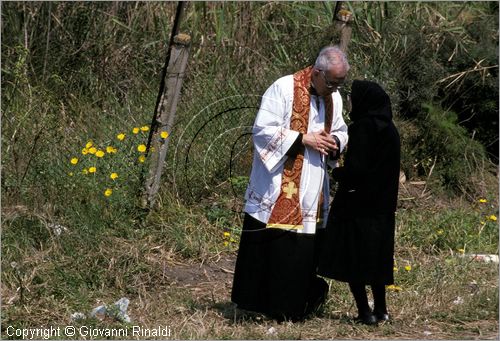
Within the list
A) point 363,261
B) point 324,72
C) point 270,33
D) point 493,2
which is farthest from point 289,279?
point 493,2

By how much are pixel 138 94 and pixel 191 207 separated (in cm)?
190

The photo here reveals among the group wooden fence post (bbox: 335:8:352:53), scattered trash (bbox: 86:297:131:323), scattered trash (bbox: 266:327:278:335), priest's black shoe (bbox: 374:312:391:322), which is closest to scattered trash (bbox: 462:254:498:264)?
priest's black shoe (bbox: 374:312:391:322)

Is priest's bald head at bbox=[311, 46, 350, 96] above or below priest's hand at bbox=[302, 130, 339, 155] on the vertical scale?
above

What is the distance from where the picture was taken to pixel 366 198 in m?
6.30

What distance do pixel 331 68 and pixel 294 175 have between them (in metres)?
0.71

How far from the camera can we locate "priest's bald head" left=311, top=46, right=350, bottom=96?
621 centimetres

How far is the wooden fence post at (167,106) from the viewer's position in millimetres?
7824

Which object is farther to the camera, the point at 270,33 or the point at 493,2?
the point at 493,2

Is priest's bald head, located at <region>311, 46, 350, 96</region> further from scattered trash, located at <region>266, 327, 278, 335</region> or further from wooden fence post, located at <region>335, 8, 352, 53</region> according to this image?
wooden fence post, located at <region>335, 8, 352, 53</region>

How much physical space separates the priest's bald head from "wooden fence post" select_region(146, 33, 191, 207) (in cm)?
175

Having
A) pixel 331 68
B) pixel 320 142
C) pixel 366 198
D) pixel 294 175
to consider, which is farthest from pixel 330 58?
pixel 366 198

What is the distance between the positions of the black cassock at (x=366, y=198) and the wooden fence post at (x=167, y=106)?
74.5 inches

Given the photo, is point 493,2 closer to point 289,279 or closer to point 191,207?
point 191,207

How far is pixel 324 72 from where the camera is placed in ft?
20.5
